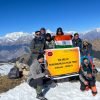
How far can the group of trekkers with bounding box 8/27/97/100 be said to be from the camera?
14.6 metres

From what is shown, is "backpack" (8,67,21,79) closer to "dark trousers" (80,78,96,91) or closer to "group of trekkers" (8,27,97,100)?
"group of trekkers" (8,27,97,100)

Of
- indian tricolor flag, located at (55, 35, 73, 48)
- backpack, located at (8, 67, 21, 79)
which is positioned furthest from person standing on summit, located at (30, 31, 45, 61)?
backpack, located at (8, 67, 21, 79)

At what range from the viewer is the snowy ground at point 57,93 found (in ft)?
48.8

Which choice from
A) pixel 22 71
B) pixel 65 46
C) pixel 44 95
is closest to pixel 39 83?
pixel 44 95

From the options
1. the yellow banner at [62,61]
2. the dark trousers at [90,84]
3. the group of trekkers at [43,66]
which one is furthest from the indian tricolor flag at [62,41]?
the dark trousers at [90,84]

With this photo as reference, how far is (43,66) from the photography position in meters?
16.0

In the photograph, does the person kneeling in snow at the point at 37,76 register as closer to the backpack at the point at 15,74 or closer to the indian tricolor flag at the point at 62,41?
the indian tricolor flag at the point at 62,41

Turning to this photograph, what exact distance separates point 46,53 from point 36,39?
3.72 ft

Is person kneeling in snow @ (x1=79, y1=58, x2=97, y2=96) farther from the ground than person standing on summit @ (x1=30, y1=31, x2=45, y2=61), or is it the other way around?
person standing on summit @ (x1=30, y1=31, x2=45, y2=61)

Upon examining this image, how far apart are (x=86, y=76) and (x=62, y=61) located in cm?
183

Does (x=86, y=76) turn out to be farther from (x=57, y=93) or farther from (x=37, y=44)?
(x=37, y=44)

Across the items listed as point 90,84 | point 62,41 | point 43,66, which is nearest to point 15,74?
point 43,66

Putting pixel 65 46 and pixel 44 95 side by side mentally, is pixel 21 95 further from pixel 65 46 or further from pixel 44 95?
pixel 65 46

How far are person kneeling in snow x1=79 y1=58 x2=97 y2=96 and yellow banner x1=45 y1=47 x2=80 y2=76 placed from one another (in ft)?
3.08
